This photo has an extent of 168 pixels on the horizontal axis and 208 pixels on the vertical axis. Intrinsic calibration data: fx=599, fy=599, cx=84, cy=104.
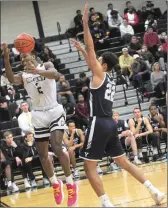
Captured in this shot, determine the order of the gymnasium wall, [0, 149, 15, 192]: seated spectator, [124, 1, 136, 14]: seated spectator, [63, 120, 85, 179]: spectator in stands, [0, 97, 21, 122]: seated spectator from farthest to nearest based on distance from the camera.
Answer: [124, 1, 136, 14]: seated spectator
the gymnasium wall
[0, 97, 21, 122]: seated spectator
[63, 120, 85, 179]: spectator in stands
[0, 149, 15, 192]: seated spectator

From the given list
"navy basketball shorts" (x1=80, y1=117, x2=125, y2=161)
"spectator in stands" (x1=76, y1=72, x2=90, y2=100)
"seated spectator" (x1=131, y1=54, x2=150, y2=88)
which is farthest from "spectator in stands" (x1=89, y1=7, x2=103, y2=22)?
"navy basketball shorts" (x1=80, y1=117, x2=125, y2=161)

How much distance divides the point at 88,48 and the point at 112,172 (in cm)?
730

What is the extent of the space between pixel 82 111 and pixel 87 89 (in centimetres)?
142

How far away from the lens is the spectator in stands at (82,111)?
16641mm

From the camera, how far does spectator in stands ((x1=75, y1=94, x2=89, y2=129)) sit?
655 inches

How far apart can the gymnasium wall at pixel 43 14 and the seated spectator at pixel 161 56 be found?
13.5 ft

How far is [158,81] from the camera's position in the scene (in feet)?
60.5

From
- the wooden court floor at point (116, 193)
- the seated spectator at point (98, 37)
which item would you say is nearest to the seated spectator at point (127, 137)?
the wooden court floor at point (116, 193)

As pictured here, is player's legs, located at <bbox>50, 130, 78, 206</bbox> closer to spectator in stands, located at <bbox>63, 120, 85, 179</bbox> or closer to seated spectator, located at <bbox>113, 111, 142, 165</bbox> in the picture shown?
spectator in stands, located at <bbox>63, 120, 85, 179</bbox>

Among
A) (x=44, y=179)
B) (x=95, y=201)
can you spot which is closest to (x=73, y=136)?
(x=44, y=179)

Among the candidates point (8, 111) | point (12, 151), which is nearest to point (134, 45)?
point (8, 111)

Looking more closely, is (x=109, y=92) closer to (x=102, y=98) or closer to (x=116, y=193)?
(x=102, y=98)

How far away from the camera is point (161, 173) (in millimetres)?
13484

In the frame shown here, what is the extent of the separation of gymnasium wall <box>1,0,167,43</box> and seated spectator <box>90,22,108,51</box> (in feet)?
7.95
